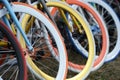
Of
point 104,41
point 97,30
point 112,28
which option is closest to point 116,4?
point 112,28

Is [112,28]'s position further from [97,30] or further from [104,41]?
[104,41]

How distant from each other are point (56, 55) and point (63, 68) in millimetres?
467

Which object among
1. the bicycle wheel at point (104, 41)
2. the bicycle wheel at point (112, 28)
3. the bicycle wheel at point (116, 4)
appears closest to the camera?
the bicycle wheel at point (104, 41)

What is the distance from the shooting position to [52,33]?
3.60 metres

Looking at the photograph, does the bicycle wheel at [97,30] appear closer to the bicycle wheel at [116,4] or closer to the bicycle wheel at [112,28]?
the bicycle wheel at [112,28]

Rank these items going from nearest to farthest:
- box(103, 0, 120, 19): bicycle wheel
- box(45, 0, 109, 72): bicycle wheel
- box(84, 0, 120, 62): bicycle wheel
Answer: box(45, 0, 109, 72): bicycle wheel
box(84, 0, 120, 62): bicycle wheel
box(103, 0, 120, 19): bicycle wheel

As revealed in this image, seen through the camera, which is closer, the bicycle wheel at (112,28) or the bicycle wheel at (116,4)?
the bicycle wheel at (112,28)

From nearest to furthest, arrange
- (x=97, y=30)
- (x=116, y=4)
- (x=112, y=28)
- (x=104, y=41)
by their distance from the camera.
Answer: (x=104, y=41) → (x=97, y=30) → (x=112, y=28) → (x=116, y=4)

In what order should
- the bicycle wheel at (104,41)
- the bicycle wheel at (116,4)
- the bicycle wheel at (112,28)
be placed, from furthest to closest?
the bicycle wheel at (116,4) < the bicycle wheel at (112,28) < the bicycle wheel at (104,41)

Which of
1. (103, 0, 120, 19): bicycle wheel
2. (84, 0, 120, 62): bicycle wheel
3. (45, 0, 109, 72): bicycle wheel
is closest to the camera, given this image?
(45, 0, 109, 72): bicycle wheel

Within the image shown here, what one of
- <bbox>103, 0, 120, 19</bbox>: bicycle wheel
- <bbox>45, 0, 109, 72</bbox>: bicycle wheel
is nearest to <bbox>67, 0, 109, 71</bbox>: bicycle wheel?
<bbox>45, 0, 109, 72</bbox>: bicycle wheel

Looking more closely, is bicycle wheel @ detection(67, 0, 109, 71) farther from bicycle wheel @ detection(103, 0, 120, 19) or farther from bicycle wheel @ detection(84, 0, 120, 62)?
bicycle wheel @ detection(103, 0, 120, 19)

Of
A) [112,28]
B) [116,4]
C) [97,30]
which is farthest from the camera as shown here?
[116,4]

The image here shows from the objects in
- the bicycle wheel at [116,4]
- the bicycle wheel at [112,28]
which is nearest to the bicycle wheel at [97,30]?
the bicycle wheel at [112,28]
